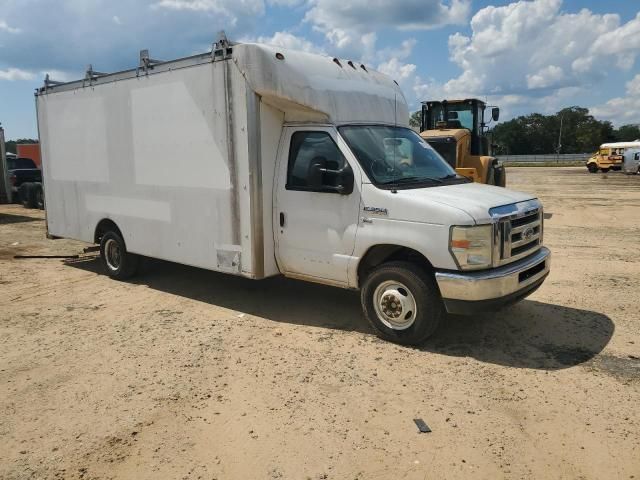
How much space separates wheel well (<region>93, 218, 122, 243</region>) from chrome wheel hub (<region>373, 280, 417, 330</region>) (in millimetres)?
4480

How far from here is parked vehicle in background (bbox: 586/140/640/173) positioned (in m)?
41.9

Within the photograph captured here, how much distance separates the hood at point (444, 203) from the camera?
4.88 meters

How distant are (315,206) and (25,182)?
18692 mm

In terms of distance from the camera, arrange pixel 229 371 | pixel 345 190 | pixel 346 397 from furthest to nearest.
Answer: pixel 345 190
pixel 229 371
pixel 346 397

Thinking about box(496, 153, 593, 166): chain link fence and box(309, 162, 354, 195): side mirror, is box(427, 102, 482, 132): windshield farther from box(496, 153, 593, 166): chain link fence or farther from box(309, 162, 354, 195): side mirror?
box(496, 153, 593, 166): chain link fence

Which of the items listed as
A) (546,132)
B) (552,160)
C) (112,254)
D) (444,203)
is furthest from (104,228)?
(546,132)

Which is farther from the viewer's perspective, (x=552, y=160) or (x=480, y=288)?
(x=552, y=160)

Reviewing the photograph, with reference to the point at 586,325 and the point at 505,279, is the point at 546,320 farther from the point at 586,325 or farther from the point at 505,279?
the point at 505,279

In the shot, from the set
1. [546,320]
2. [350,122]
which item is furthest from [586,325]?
[350,122]

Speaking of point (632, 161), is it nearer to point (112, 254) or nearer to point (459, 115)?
point (459, 115)

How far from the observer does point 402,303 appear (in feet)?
17.4

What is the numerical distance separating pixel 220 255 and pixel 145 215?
1638mm

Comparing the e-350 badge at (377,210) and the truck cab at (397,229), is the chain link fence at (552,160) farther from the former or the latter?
the e-350 badge at (377,210)

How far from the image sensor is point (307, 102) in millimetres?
5750
